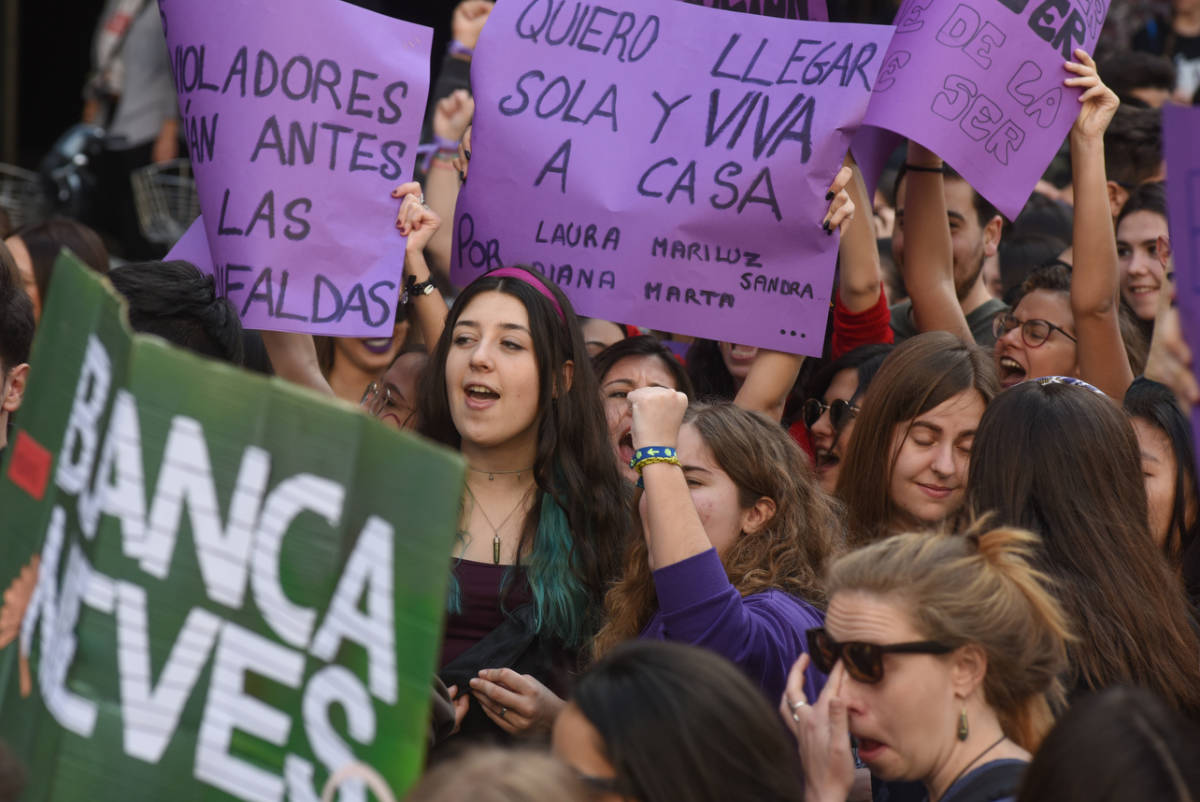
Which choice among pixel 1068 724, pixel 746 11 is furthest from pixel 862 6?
pixel 1068 724

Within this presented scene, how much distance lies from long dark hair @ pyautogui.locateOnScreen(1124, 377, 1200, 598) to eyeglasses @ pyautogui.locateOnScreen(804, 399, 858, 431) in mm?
771

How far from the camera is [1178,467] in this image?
3.64 m

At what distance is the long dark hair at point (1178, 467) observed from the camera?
11.9ft

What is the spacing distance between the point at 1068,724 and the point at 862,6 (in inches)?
381

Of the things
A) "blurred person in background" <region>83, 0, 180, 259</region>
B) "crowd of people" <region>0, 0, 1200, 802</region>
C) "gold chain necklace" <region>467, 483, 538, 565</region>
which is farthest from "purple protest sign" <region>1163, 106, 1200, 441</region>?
"blurred person in background" <region>83, 0, 180, 259</region>

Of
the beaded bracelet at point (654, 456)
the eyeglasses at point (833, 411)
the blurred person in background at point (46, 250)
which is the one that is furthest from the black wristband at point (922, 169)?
the blurred person in background at point (46, 250)

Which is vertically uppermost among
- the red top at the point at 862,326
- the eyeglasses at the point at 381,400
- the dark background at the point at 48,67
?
the red top at the point at 862,326

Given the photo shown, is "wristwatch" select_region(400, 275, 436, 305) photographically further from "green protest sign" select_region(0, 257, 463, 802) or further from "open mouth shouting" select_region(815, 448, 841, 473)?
"green protest sign" select_region(0, 257, 463, 802)

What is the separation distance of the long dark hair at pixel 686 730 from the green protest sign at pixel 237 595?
382 millimetres

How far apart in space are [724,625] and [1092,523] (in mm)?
724

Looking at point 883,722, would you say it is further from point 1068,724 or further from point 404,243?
point 404,243

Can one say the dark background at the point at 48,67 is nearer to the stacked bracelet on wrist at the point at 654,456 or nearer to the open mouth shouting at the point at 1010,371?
Result: the open mouth shouting at the point at 1010,371

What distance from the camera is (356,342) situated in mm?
4855

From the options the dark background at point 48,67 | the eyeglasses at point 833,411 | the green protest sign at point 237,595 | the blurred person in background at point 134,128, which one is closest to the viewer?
the green protest sign at point 237,595
